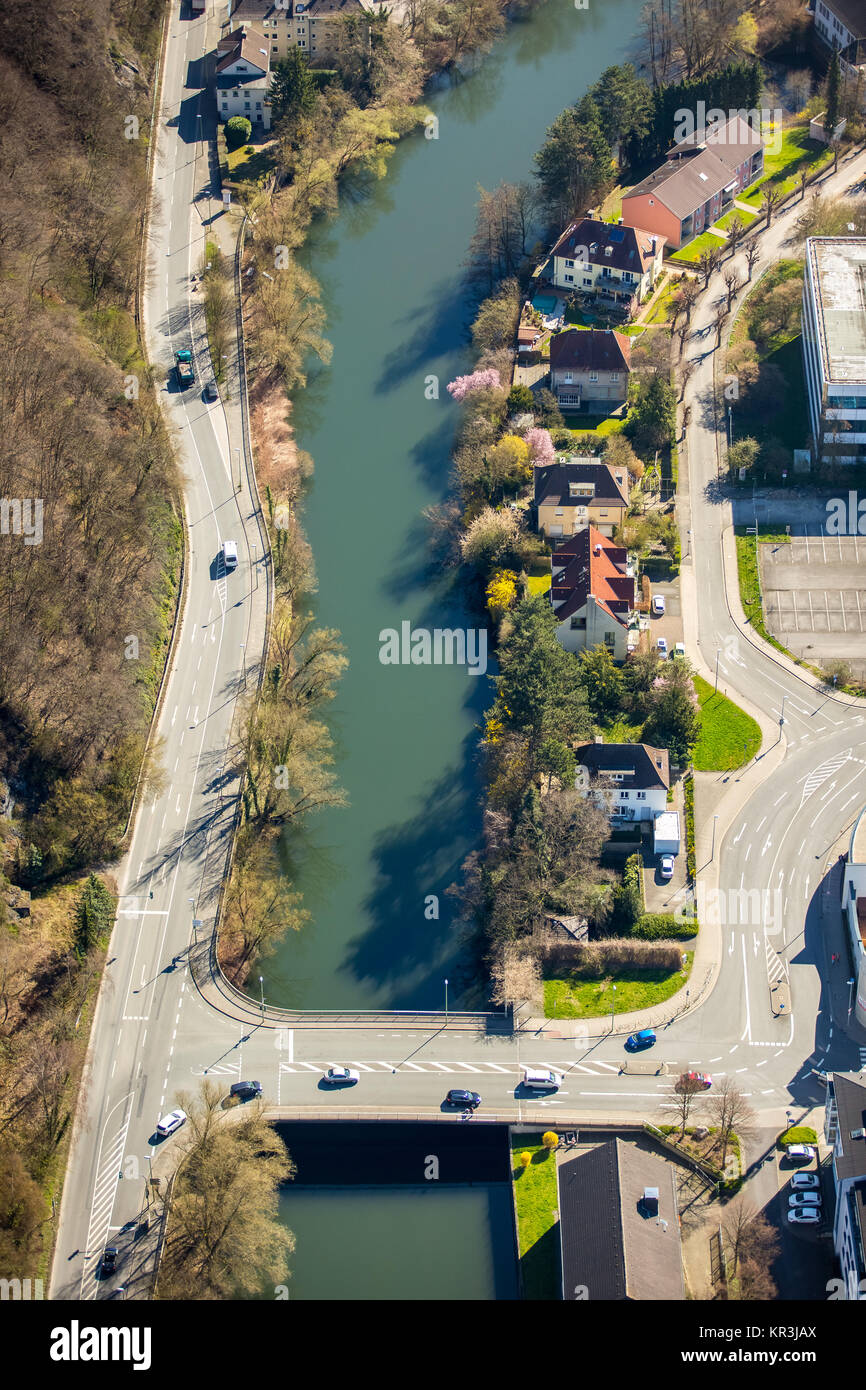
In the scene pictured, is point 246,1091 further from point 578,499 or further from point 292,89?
point 292,89

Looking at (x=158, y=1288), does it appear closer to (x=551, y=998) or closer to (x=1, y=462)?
(x=551, y=998)

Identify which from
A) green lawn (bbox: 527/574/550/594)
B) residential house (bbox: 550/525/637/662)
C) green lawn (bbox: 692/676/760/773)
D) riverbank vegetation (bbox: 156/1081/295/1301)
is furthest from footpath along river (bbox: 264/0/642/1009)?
green lawn (bbox: 692/676/760/773)

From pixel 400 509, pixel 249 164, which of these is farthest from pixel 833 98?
pixel 400 509

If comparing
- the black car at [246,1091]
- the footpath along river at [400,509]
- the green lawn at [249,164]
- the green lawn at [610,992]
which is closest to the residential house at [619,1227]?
the green lawn at [610,992]

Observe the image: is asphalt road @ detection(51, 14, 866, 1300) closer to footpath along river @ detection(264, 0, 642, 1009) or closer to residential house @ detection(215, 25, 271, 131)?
footpath along river @ detection(264, 0, 642, 1009)

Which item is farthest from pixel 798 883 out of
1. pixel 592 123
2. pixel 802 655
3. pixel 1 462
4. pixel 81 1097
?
pixel 592 123

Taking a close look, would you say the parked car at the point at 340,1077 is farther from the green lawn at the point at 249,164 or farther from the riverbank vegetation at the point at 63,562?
the green lawn at the point at 249,164

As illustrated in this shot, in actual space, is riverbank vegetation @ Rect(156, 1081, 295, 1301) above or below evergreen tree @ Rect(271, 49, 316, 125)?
below
